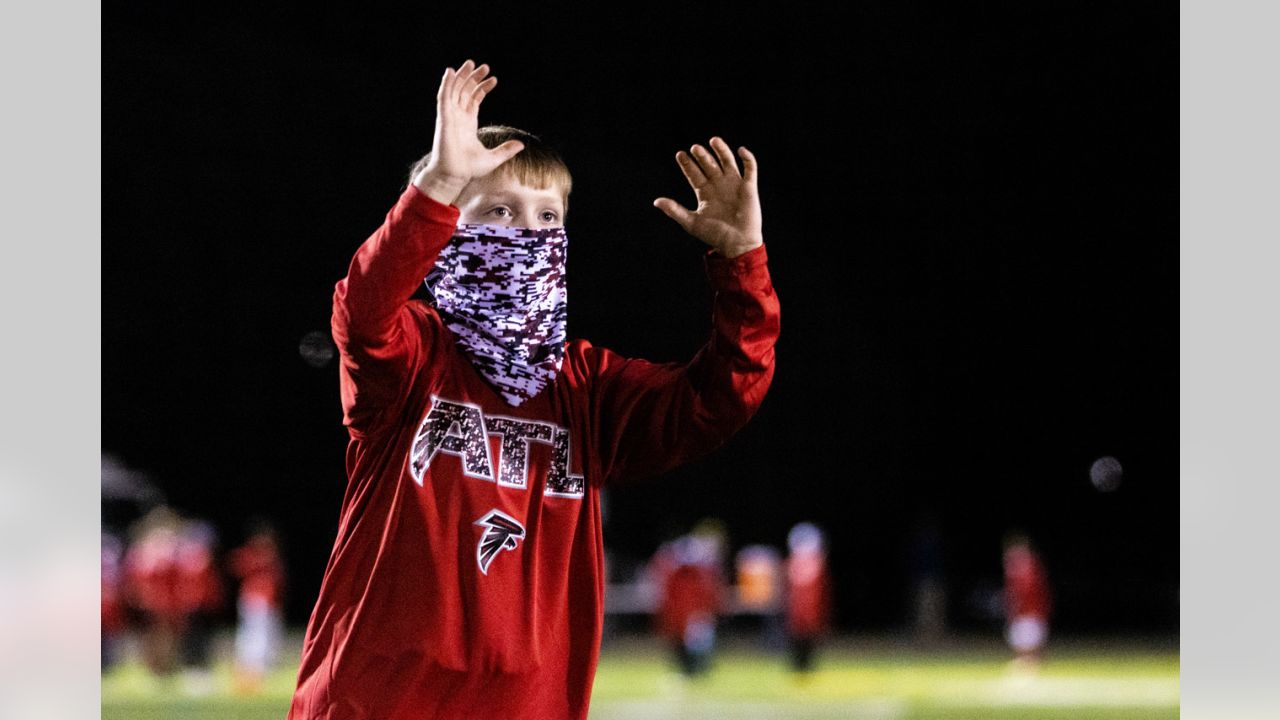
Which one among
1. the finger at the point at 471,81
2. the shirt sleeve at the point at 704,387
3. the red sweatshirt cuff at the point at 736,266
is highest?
the finger at the point at 471,81

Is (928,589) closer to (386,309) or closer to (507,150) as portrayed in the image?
(507,150)

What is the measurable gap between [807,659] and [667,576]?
201 centimetres

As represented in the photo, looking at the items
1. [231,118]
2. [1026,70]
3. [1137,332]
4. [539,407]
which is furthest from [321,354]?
[539,407]

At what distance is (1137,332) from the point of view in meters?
41.0

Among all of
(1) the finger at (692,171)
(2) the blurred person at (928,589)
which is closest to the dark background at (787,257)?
(2) the blurred person at (928,589)

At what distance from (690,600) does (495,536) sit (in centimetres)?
1469

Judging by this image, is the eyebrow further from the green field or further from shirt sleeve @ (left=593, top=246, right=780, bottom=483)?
the green field

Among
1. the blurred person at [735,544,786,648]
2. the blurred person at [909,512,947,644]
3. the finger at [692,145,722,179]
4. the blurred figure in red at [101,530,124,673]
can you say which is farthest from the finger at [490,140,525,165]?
the blurred person at [909,512,947,644]

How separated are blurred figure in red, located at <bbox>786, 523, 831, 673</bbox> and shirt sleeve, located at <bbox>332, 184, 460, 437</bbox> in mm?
14668

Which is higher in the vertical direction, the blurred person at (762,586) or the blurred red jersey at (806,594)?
the blurred red jersey at (806,594)

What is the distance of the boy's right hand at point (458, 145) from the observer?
3012 millimetres

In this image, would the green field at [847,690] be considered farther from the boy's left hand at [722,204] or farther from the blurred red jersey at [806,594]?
the boy's left hand at [722,204]

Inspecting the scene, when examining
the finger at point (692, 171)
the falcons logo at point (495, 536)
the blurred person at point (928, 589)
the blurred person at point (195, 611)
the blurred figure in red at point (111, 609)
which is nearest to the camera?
the falcons logo at point (495, 536)

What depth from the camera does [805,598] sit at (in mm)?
18000
